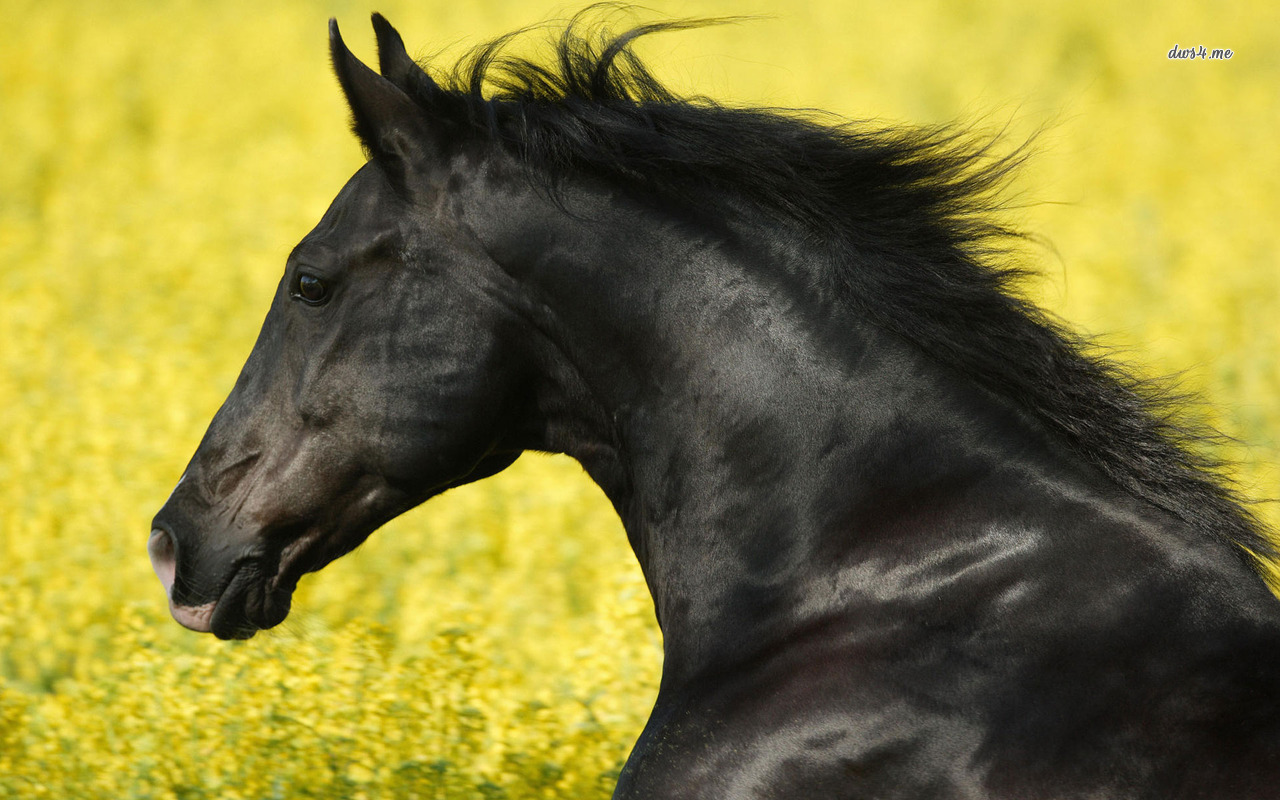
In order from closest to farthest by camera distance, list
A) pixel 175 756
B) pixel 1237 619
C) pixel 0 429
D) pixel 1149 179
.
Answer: pixel 1237 619, pixel 175 756, pixel 0 429, pixel 1149 179

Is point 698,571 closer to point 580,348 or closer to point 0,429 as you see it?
point 580,348

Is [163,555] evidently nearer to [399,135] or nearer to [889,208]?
[399,135]

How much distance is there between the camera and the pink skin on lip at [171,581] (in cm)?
278

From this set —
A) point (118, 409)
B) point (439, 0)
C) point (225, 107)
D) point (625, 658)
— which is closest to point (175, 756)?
point (625, 658)

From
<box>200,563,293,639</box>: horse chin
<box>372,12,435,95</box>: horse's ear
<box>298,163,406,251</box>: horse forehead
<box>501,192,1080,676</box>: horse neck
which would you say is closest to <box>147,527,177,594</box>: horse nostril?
<box>200,563,293,639</box>: horse chin

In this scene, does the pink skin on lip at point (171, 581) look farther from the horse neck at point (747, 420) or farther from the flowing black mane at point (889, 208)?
the flowing black mane at point (889, 208)

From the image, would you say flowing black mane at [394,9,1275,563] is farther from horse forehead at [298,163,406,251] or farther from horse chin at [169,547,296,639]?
horse chin at [169,547,296,639]

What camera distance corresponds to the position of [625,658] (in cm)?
500

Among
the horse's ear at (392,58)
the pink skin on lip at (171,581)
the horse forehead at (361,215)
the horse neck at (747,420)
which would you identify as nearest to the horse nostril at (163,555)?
the pink skin on lip at (171,581)

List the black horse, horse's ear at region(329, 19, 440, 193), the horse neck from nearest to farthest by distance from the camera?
the black horse → the horse neck → horse's ear at region(329, 19, 440, 193)

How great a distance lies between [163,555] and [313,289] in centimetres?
71

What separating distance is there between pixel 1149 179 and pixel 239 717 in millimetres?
11243

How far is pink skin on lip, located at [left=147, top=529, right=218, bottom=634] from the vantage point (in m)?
2.78

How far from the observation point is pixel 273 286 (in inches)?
423
